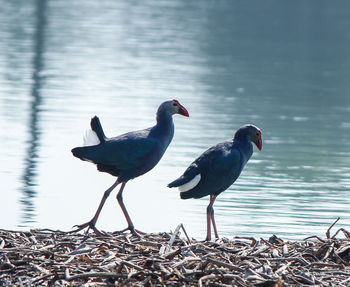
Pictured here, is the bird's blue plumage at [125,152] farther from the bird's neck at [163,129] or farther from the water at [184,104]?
the water at [184,104]

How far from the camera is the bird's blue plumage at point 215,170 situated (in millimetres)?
8523

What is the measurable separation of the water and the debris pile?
322cm

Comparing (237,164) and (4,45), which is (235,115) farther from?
(4,45)

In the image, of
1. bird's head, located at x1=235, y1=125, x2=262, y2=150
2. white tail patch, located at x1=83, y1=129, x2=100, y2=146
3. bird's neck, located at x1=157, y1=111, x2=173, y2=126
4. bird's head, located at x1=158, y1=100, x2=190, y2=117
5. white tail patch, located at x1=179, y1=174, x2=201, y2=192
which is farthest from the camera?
bird's head, located at x1=235, y1=125, x2=262, y2=150

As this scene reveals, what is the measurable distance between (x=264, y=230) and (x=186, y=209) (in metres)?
1.41

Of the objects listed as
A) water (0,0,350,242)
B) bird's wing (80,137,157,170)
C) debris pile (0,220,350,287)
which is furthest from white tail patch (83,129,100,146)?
water (0,0,350,242)

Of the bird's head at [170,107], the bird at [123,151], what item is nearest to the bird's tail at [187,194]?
the bird at [123,151]

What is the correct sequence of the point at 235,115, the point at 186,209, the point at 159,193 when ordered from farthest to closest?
the point at 235,115
the point at 159,193
the point at 186,209

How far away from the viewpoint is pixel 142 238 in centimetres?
750

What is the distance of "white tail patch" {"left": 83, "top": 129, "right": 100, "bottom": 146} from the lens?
28.2ft

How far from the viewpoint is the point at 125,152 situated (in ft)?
27.8

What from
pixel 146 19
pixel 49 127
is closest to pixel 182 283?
pixel 49 127

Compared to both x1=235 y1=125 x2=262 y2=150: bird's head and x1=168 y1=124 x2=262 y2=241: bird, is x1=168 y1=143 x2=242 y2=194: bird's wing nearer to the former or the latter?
x1=168 y1=124 x2=262 y2=241: bird

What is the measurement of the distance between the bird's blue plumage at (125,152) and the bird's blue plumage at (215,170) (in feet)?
1.08
